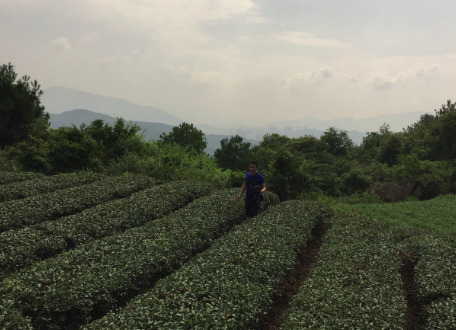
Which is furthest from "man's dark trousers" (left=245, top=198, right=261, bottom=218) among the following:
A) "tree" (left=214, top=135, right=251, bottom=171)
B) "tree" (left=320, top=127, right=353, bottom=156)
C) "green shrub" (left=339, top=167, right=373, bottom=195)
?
"tree" (left=320, top=127, right=353, bottom=156)

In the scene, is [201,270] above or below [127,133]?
below

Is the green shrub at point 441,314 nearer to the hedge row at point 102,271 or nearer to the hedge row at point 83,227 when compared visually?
the hedge row at point 102,271

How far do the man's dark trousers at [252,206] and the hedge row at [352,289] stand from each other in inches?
139

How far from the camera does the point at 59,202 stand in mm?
15523

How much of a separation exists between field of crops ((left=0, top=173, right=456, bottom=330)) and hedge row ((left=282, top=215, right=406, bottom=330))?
3 centimetres

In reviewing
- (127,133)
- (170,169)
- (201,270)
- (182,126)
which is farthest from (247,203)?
(182,126)

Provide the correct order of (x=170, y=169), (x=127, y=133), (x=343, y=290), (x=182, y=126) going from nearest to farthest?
1. (x=343, y=290)
2. (x=170, y=169)
3. (x=127, y=133)
4. (x=182, y=126)

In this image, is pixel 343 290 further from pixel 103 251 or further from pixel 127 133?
pixel 127 133

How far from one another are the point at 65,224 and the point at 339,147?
72.5 meters

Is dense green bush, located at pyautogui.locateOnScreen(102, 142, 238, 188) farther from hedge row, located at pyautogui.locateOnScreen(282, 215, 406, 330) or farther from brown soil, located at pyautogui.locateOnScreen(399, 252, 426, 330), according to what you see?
brown soil, located at pyautogui.locateOnScreen(399, 252, 426, 330)

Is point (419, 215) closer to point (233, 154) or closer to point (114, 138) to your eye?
point (114, 138)

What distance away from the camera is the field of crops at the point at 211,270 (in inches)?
281

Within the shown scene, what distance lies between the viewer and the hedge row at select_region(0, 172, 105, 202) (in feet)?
56.8

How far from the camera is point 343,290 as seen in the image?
8383 mm
